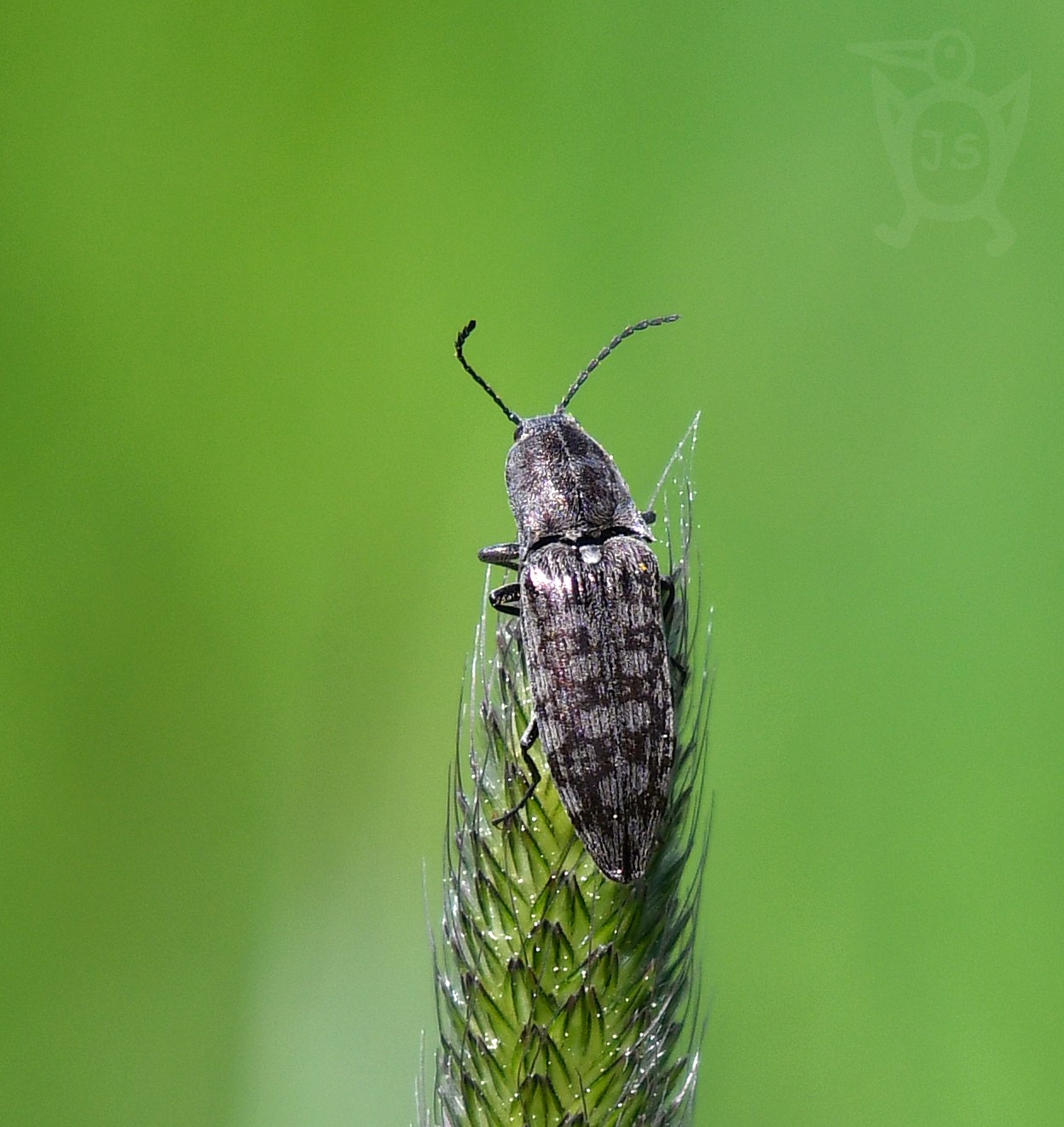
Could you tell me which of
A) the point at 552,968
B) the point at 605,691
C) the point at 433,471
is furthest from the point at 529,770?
the point at 433,471

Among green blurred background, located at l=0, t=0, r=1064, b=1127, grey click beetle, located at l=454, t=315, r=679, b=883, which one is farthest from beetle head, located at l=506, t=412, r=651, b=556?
green blurred background, located at l=0, t=0, r=1064, b=1127

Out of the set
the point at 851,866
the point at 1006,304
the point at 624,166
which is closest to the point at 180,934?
the point at 851,866

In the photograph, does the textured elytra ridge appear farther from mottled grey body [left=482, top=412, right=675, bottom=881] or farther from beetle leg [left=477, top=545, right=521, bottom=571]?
beetle leg [left=477, top=545, right=521, bottom=571]

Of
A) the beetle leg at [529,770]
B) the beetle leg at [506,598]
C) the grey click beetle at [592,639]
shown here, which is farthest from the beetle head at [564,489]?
the beetle leg at [529,770]

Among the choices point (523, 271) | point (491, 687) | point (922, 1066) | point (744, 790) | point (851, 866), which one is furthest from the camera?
point (523, 271)

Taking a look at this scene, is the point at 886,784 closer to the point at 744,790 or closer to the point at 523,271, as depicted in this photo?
the point at 744,790

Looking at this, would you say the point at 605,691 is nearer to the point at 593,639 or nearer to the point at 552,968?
the point at 593,639
